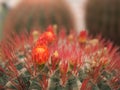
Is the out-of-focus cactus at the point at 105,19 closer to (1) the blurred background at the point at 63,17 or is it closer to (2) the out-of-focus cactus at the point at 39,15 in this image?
(1) the blurred background at the point at 63,17

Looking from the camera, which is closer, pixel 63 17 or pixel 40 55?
pixel 40 55

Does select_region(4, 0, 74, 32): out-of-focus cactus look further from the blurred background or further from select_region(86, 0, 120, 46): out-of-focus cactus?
select_region(86, 0, 120, 46): out-of-focus cactus

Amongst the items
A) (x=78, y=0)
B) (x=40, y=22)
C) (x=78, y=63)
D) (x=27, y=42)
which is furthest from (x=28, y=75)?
(x=78, y=0)

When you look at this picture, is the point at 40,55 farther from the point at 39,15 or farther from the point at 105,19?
the point at 105,19

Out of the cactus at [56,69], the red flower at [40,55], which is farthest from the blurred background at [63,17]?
the red flower at [40,55]

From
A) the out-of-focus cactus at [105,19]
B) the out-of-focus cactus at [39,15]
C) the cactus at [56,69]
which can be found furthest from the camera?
the out-of-focus cactus at [105,19]

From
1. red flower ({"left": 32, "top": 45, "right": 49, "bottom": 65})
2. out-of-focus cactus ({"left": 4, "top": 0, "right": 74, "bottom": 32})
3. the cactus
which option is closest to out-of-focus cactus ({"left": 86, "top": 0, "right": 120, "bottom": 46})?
out-of-focus cactus ({"left": 4, "top": 0, "right": 74, "bottom": 32})

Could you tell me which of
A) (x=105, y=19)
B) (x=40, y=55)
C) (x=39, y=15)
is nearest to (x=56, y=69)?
(x=40, y=55)
